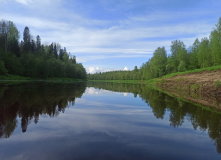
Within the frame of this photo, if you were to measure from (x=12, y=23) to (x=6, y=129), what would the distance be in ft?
323

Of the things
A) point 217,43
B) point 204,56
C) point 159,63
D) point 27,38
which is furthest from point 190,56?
point 27,38

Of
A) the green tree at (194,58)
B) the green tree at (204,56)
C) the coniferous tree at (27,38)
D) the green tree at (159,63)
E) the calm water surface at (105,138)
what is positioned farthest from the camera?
the coniferous tree at (27,38)

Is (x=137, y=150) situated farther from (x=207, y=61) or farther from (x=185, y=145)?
(x=207, y=61)

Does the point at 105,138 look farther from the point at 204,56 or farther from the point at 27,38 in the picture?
the point at 27,38

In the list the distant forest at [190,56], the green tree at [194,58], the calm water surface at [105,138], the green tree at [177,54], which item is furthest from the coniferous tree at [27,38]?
the calm water surface at [105,138]

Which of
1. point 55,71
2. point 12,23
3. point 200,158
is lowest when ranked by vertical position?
point 200,158

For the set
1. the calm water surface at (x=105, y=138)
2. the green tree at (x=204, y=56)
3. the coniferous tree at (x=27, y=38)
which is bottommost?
the calm water surface at (x=105, y=138)

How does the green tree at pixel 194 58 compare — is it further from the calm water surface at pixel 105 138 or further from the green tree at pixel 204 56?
the calm water surface at pixel 105 138

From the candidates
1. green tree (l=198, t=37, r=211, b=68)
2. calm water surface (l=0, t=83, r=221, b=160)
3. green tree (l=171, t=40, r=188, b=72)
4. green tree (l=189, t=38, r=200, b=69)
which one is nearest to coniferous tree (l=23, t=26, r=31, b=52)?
green tree (l=171, t=40, r=188, b=72)

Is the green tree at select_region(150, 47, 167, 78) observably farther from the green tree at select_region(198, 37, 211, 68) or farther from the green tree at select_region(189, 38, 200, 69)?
the green tree at select_region(198, 37, 211, 68)

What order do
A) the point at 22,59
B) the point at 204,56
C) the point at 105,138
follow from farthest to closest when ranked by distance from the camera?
the point at 22,59 → the point at 204,56 → the point at 105,138

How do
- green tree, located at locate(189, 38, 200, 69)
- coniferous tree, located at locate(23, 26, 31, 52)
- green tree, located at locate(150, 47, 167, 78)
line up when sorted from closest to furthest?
green tree, located at locate(189, 38, 200, 69)
green tree, located at locate(150, 47, 167, 78)
coniferous tree, located at locate(23, 26, 31, 52)

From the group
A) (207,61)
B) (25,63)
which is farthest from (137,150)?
(25,63)

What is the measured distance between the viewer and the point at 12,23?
3472 inches
